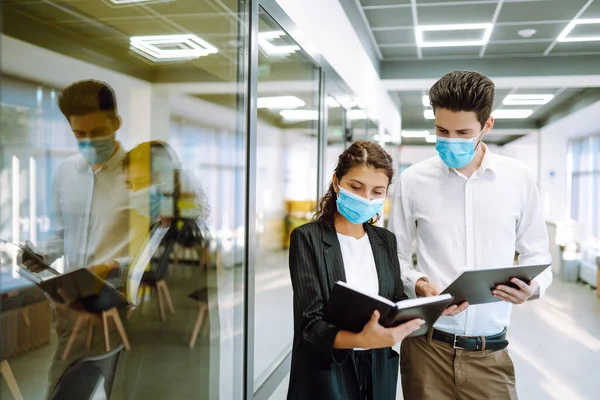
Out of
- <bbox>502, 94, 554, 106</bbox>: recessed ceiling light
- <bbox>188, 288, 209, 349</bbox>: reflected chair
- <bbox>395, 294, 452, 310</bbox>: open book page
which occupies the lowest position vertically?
<bbox>188, 288, 209, 349</bbox>: reflected chair

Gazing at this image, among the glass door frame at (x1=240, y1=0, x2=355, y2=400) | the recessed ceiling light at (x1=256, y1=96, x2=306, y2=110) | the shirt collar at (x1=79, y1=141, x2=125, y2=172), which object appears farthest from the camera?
the recessed ceiling light at (x1=256, y1=96, x2=306, y2=110)

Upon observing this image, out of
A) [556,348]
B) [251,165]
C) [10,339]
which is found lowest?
[556,348]

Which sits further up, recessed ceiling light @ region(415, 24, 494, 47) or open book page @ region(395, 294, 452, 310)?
recessed ceiling light @ region(415, 24, 494, 47)

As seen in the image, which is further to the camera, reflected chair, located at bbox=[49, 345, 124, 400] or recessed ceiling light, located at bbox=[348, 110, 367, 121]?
recessed ceiling light, located at bbox=[348, 110, 367, 121]

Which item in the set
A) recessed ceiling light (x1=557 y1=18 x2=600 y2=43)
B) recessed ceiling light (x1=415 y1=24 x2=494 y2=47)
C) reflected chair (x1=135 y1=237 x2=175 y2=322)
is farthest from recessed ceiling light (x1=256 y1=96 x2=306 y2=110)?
recessed ceiling light (x1=557 y1=18 x2=600 y2=43)

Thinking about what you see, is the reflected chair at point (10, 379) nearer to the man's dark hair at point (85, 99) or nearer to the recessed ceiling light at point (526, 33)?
the man's dark hair at point (85, 99)

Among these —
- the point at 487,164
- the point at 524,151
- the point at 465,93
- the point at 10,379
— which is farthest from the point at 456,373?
the point at 524,151

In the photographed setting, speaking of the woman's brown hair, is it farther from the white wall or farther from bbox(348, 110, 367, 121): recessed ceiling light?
the white wall

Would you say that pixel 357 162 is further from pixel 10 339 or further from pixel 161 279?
pixel 161 279

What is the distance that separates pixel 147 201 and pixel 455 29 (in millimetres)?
4793

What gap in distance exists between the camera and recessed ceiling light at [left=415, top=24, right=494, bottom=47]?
5.90 metres

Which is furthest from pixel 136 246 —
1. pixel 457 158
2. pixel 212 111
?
pixel 212 111

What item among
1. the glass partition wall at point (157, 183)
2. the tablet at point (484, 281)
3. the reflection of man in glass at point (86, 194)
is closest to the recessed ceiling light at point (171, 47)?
the glass partition wall at point (157, 183)

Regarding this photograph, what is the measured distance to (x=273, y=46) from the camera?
3166 millimetres
